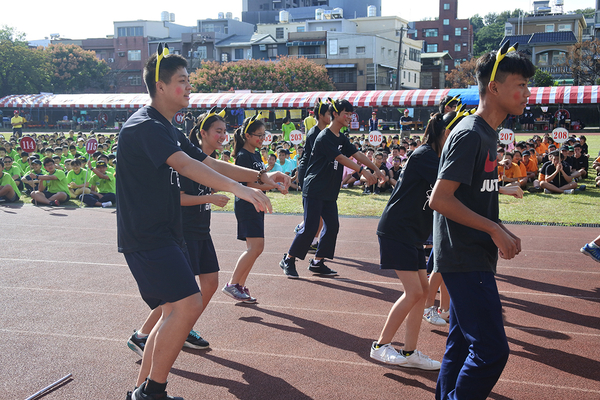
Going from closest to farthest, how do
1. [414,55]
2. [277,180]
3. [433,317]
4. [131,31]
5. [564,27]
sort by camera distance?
[277,180] → [433,317] → [564,27] → [414,55] → [131,31]

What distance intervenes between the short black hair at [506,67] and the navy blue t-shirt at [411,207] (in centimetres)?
113

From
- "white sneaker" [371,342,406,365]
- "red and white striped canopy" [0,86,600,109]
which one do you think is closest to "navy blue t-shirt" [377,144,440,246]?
"white sneaker" [371,342,406,365]

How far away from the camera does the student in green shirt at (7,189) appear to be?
14.7 metres

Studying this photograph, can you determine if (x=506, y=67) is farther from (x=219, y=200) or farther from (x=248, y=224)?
(x=248, y=224)

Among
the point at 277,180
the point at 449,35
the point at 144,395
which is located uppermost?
the point at 449,35

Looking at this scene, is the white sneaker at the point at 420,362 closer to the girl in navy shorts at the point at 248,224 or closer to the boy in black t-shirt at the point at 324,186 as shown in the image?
the girl in navy shorts at the point at 248,224

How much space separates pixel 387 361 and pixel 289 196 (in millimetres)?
11161

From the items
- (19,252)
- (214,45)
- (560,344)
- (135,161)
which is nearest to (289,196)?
(19,252)

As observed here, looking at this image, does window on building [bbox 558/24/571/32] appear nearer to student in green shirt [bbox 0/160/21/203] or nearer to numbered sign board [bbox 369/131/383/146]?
numbered sign board [bbox 369/131/383/146]

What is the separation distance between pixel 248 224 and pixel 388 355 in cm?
238

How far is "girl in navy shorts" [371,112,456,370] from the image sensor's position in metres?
4.05

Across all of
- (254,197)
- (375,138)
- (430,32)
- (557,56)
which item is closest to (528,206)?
(375,138)

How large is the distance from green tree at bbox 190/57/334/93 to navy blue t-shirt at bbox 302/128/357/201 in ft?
159

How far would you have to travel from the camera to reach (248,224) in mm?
5965
